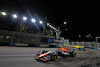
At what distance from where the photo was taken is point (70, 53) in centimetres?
536

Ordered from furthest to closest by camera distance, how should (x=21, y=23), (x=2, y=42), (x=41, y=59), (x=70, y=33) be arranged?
(x=70, y=33)
(x=21, y=23)
(x=2, y=42)
(x=41, y=59)

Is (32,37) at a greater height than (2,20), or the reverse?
(2,20)

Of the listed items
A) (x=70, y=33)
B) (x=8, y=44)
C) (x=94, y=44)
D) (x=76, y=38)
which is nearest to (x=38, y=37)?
(x=8, y=44)

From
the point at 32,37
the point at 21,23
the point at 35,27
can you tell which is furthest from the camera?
the point at 35,27

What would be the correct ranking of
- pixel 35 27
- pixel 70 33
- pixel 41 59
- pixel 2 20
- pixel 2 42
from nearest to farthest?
pixel 41 59 → pixel 2 42 → pixel 2 20 → pixel 35 27 → pixel 70 33

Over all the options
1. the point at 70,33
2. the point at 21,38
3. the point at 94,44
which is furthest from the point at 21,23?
the point at 70,33

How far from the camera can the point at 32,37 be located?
13.9 m

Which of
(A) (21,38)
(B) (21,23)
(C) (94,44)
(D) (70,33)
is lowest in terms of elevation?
→ (C) (94,44)

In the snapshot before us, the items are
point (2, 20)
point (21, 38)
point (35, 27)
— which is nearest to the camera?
point (21, 38)

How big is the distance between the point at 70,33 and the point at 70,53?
3151 centimetres

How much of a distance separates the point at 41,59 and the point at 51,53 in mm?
773

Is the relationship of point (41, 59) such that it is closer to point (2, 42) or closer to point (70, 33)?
point (2, 42)

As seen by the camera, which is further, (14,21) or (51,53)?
(14,21)

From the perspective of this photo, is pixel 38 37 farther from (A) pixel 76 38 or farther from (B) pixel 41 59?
(A) pixel 76 38
